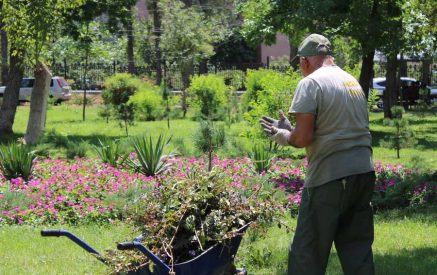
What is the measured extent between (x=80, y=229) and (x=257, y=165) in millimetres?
3432

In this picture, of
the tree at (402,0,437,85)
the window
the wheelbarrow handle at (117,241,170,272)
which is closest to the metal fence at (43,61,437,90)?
the window

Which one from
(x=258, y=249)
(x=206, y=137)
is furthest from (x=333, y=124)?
(x=206, y=137)

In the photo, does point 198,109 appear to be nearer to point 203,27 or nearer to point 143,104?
point 143,104

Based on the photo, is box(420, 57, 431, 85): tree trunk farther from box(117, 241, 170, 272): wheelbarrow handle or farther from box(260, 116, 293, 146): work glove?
box(117, 241, 170, 272): wheelbarrow handle

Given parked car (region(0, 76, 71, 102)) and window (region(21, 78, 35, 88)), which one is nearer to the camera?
parked car (region(0, 76, 71, 102))

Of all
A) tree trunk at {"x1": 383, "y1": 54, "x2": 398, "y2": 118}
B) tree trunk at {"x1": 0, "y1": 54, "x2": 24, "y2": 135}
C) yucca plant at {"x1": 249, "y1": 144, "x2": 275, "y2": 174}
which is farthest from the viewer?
tree trunk at {"x1": 383, "y1": 54, "x2": 398, "y2": 118}

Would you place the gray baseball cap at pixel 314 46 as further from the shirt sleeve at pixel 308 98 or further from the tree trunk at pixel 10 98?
the tree trunk at pixel 10 98

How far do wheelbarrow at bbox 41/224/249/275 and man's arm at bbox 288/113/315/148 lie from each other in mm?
649

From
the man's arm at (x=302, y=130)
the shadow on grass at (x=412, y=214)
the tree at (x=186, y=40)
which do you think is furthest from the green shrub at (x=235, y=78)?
the man's arm at (x=302, y=130)

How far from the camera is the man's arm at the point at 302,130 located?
4812 mm

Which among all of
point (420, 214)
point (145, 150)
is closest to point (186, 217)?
point (420, 214)

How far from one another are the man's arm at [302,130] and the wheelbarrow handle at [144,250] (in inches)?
47.1

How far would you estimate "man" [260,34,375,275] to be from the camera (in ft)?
15.9

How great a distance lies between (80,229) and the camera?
864 centimetres
